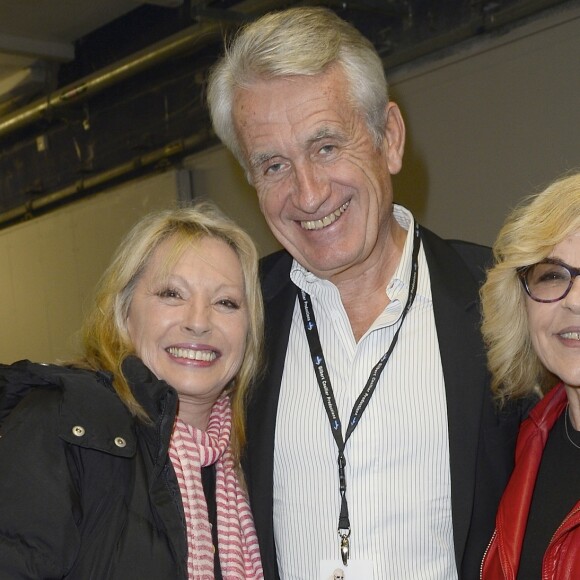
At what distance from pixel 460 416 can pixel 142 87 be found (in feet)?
17.1

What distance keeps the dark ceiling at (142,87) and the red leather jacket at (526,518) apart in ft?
9.27

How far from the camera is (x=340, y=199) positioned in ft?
8.54

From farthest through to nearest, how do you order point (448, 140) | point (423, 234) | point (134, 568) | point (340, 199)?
1. point (448, 140)
2. point (423, 234)
3. point (340, 199)
4. point (134, 568)

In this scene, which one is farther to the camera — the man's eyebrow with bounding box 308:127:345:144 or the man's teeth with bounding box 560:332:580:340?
the man's eyebrow with bounding box 308:127:345:144

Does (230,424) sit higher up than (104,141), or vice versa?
(104,141)

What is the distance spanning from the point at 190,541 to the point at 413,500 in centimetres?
58

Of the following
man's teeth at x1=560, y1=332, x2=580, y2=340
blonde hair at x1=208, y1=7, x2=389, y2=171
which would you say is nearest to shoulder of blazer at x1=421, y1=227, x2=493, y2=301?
blonde hair at x1=208, y1=7, x2=389, y2=171

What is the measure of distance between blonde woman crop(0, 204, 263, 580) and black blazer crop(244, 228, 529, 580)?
6cm

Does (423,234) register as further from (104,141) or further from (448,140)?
(104,141)

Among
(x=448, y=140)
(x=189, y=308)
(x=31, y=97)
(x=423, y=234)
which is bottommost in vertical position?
(x=189, y=308)

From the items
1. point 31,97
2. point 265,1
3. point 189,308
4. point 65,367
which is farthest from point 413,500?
point 31,97

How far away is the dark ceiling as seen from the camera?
203 inches

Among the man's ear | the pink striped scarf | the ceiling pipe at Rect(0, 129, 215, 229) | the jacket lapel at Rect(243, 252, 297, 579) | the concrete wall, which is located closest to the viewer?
the pink striped scarf

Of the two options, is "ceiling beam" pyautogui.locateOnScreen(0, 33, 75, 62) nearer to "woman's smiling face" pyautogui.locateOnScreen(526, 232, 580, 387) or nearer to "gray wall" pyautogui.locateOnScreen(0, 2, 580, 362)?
"gray wall" pyautogui.locateOnScreen(0, 2, 580, 362)
